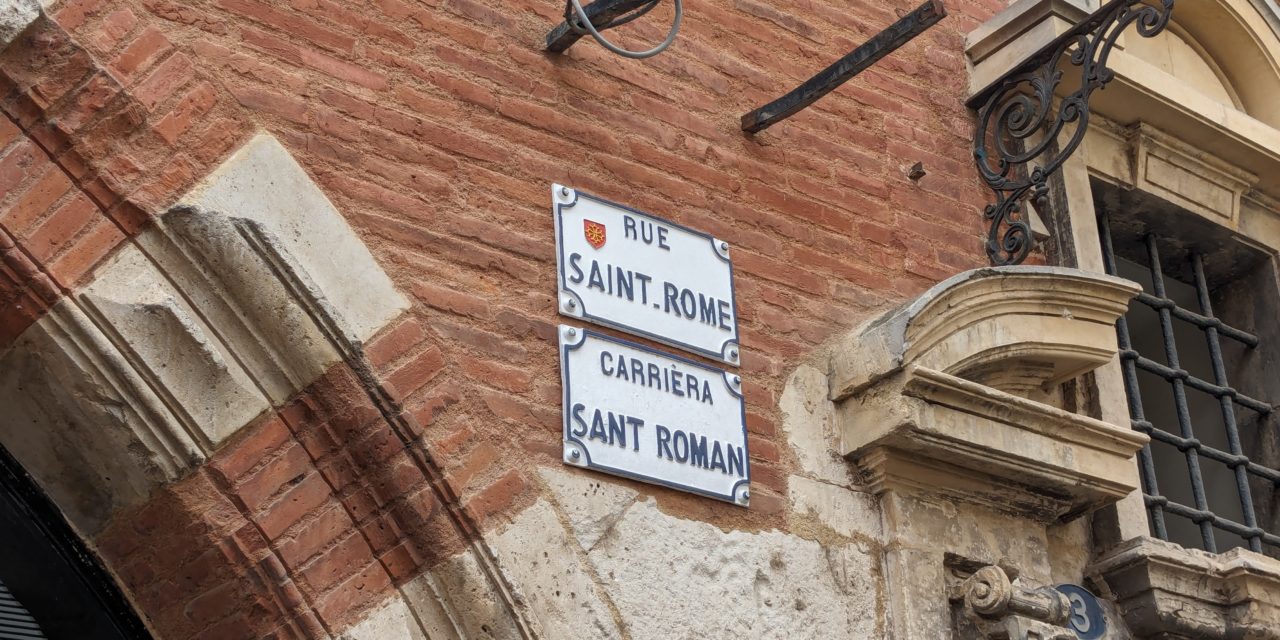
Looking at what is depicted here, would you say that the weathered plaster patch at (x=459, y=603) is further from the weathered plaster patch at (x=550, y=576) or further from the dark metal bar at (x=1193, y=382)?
the dark metal bar at (x=1193, y=382)

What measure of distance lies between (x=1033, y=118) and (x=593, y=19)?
5.34 feet

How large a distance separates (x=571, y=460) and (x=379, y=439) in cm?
43

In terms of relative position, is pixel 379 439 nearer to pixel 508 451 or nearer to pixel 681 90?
pixel 508 451

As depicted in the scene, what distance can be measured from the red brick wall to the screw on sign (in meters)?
0.92

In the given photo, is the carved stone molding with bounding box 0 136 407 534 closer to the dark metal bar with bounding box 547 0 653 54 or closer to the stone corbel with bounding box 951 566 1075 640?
the dark metal bar with bounding box 547 0 653 54

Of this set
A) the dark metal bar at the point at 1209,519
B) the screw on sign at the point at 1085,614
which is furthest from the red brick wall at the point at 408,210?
the dark metal bar at the point at 1209,519

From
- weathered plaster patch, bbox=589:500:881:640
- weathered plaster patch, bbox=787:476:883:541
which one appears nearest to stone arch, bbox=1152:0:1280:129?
weathered plaster patch, bbox=787:476:883:541

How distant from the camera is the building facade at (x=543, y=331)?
3100mm

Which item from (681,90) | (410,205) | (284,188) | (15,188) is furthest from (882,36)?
(15,188)

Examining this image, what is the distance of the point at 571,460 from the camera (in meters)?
3.40

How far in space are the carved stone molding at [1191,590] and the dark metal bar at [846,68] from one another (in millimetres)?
1482

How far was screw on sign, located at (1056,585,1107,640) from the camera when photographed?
4148 millimetres

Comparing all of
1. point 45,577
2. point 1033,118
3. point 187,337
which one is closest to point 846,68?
point 1033,118

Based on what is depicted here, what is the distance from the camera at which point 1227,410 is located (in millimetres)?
5125
